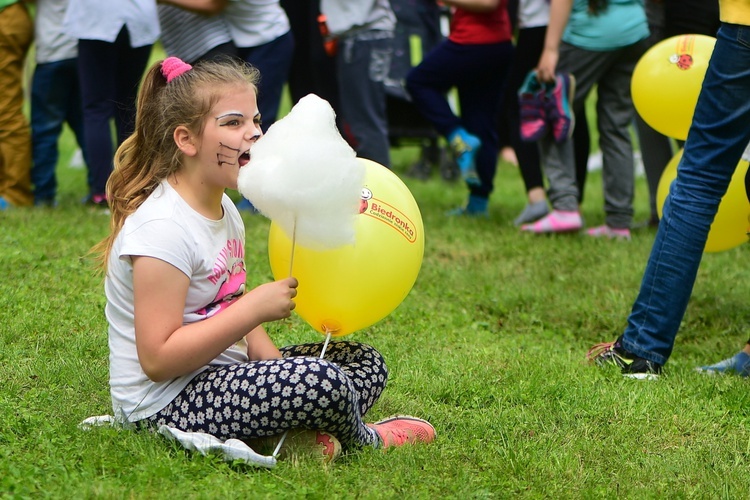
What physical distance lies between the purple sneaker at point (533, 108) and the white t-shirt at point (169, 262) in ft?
10.7

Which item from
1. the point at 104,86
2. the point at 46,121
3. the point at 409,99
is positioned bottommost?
the point at 409,99

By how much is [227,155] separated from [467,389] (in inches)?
50.3

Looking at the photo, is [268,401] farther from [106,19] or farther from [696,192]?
[106,19]

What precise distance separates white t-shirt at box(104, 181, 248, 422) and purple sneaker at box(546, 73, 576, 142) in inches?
129

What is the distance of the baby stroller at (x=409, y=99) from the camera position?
8559mm

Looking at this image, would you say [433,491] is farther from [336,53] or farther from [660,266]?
[336,53]

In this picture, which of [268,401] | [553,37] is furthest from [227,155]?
[553,37]

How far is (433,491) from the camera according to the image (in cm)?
262

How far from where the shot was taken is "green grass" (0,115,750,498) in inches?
104

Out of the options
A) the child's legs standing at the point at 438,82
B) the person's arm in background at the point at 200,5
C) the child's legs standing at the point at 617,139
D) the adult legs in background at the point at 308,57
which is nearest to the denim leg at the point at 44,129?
the person's arm in background at the point at 200,5

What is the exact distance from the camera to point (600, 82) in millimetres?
5949

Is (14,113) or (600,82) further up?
(600,82)

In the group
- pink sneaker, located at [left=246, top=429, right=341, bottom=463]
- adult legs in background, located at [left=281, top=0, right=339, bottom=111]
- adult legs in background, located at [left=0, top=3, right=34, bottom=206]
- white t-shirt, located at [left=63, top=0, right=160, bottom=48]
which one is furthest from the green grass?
adult legs in background, located at [left=281, top=0, right=339, bottom=111]

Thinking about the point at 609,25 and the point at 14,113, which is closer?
the point at 609,25
